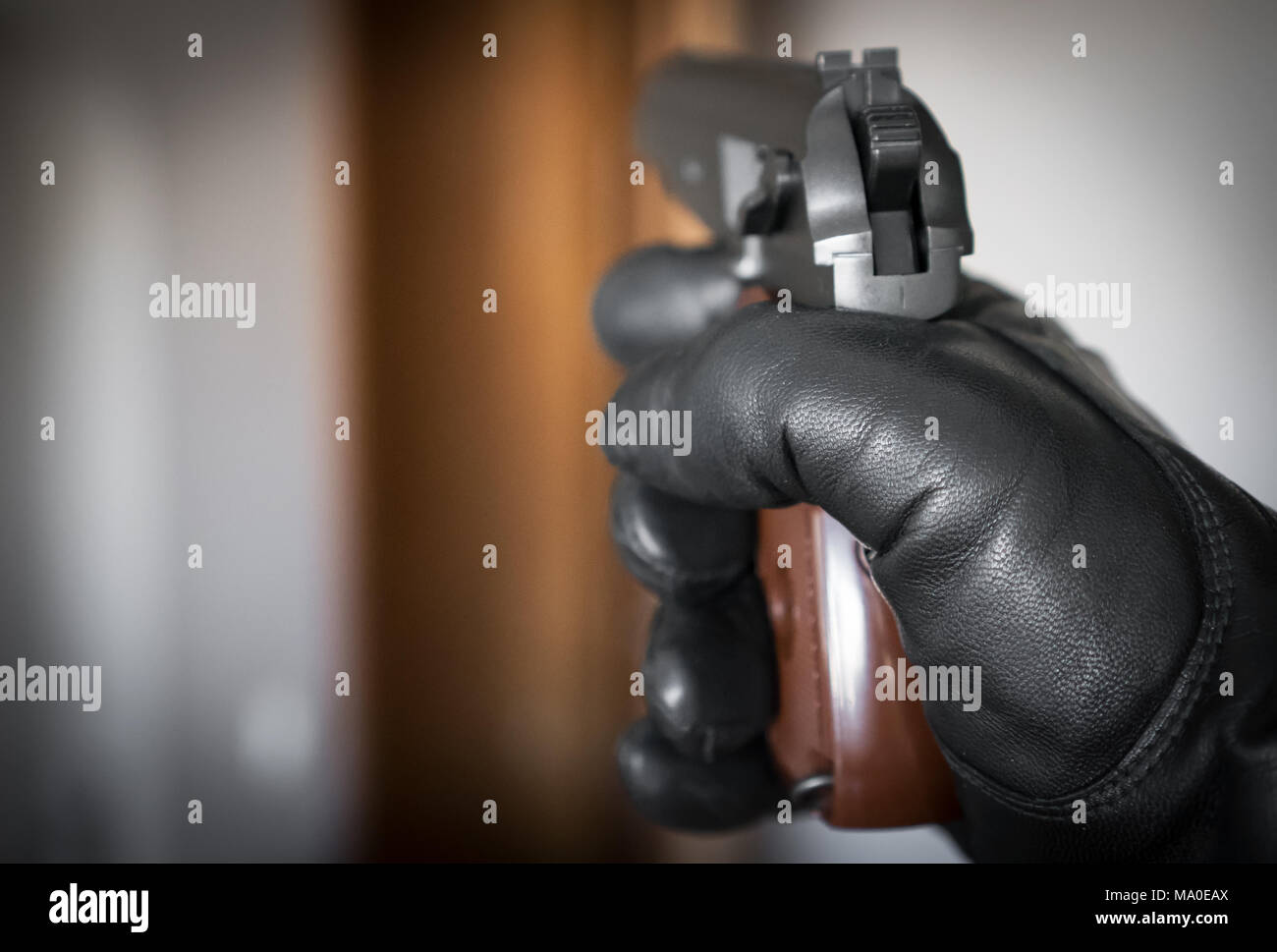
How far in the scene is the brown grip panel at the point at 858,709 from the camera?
0.38 m

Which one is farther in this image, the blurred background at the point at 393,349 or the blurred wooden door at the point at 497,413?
the blurred wooden door at the point at 497,413

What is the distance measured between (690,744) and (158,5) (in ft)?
1.86

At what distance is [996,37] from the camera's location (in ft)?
2.13

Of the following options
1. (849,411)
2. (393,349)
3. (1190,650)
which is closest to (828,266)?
(849,411)

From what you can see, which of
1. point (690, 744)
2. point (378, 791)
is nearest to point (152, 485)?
point (378, 791)

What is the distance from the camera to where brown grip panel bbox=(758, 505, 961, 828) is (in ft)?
1.26

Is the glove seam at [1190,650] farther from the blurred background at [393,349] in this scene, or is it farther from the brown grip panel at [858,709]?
the blurred background at [393,349]

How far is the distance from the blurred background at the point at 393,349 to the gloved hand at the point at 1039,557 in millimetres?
407

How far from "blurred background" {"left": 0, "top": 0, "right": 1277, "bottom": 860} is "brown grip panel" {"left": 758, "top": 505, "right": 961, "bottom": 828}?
307 mm

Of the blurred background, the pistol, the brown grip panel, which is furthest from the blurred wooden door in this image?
the brown grip panel

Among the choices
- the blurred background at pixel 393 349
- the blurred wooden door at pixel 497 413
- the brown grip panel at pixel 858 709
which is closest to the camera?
the brown grip panel at pixel 858 709

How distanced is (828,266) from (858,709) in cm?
20

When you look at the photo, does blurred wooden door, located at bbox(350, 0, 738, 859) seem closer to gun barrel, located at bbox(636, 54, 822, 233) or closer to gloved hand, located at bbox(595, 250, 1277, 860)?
→ gun barrel, located at bbox(636, 54, 822, 233)

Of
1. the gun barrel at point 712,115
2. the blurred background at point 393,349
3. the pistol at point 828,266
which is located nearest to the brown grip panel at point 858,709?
the pistol at point 828,266
